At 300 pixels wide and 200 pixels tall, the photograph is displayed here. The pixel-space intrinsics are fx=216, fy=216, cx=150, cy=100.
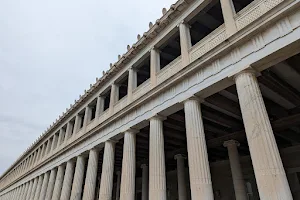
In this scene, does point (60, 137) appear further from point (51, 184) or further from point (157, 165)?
point (157, 165)

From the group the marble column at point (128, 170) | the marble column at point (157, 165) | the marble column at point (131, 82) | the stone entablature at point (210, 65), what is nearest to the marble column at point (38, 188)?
the stone entablature at point (210, 65)

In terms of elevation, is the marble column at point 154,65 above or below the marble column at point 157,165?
above

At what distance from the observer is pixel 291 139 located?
13.7 metres

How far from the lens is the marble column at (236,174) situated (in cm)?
1220

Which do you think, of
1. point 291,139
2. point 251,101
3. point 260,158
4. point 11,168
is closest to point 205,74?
point 251,101

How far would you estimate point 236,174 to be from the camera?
12766mm

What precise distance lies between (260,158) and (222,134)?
777cm

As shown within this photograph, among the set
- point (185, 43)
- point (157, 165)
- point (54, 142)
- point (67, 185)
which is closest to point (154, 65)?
point (185, 43)

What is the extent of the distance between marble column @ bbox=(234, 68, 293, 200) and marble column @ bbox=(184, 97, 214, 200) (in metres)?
1.91

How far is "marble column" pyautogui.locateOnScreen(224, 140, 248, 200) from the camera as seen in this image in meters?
A: 12.2

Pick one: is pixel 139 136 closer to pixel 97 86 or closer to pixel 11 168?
pixel 97 86

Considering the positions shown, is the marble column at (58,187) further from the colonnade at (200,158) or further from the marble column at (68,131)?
the colonnade at (200,158)

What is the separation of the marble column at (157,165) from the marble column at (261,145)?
4.35m

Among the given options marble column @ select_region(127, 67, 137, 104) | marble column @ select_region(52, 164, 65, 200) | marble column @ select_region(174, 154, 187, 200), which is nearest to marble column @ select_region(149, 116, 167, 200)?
marble column @ select_region(127, 67, 137, 104)
